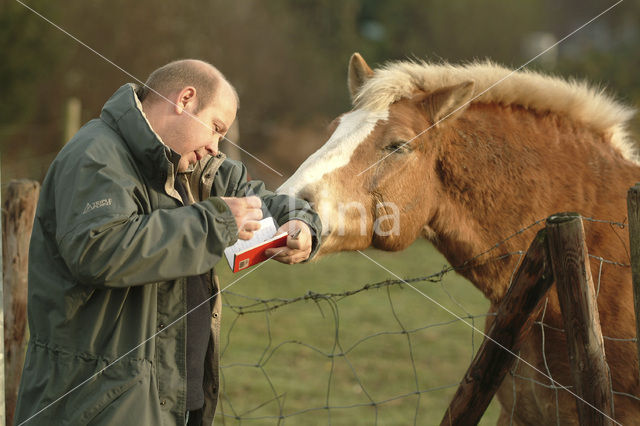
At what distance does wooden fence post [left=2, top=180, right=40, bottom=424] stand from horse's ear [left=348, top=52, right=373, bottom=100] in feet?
5.90

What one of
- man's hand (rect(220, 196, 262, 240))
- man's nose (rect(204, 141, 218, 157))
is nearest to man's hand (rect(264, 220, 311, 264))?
man's hand (rect(220, 196, 262, 240))

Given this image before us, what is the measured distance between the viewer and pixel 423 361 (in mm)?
6266

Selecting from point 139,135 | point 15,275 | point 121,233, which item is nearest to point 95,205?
point 121,233

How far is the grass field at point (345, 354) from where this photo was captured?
5.05 m

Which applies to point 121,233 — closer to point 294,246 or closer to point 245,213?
point 245,213

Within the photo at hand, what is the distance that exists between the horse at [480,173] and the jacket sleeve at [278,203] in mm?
160

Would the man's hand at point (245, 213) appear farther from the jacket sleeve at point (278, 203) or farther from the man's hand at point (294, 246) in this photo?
the jacket sleeve at point (278, 203)

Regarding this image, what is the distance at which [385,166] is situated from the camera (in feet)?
9.96

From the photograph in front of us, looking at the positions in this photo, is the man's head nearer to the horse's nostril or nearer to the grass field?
the horse's nostril

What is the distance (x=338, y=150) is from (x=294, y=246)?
728mm

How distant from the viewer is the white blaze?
2855mm

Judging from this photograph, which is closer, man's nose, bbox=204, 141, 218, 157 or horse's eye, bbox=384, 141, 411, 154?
man's nose, bbox=204, 141, 218, 157

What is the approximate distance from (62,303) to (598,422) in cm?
176

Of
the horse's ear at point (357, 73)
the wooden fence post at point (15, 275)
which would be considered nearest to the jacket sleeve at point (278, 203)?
the horse's ear at point (357, 73)
